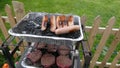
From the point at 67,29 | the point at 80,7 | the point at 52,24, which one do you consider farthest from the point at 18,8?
the point at 80,7

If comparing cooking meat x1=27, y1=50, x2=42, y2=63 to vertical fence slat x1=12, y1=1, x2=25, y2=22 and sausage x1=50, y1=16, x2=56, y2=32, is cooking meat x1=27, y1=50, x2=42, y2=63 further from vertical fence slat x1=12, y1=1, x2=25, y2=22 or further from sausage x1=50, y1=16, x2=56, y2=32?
vertical fence slat x1=12, y1=1, x2=25, y2=22

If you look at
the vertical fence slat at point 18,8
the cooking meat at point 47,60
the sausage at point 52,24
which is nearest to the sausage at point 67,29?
the sausage at point 52,24

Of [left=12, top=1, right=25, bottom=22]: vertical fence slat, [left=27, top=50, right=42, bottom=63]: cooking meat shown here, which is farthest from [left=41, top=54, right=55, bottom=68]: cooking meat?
[left=12, top=1, right=25, bottom=22]: vertical fence slat

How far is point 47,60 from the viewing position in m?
2.08

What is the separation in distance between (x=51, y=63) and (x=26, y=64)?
310 millimetres

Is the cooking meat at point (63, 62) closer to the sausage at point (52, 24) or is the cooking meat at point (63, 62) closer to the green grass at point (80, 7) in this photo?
the sausage at point (52, 24)

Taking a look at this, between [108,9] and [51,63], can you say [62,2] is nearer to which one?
[108,9]

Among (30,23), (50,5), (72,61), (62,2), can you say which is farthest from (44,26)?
(62,2)

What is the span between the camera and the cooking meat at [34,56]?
2094 mm

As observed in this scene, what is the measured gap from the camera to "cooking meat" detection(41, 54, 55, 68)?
2048 mm

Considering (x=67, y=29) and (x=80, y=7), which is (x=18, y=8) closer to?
(x=67, y=29)

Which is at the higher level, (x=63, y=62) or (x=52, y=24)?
(x=52, y=24)

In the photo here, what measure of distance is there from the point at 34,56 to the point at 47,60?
17 centimetres

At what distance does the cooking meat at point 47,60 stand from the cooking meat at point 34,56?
0.20 feet
